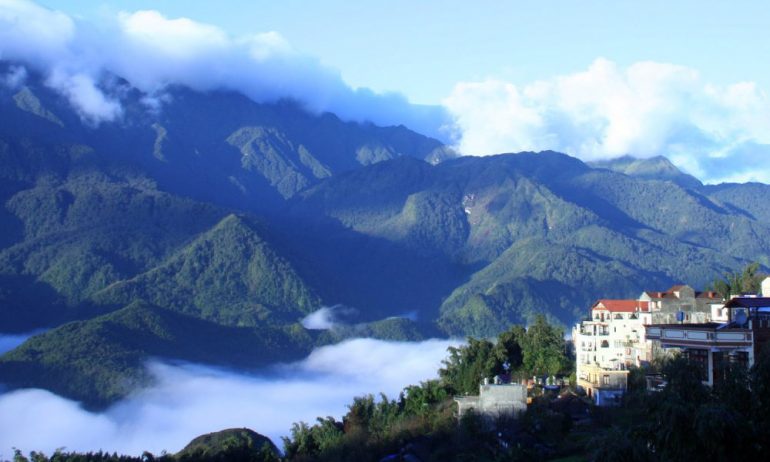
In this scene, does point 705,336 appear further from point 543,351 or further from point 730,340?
point 543,351

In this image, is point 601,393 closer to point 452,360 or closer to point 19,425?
point 452,360

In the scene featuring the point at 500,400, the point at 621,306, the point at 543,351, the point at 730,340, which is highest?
the point at 621,306

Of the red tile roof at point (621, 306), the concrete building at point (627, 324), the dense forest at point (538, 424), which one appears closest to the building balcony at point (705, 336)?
the dense forest at point (538, 424)

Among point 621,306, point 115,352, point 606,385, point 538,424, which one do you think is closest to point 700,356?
point 538,424

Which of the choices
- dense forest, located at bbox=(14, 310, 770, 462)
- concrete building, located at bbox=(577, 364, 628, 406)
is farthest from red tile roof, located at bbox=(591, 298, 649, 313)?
concrete building, located at bbox=(577, 364, 628, 406)

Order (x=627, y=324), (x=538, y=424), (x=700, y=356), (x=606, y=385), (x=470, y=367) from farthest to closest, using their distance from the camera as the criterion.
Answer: (x=470, y=367), (x=627, y=324), (x=606, y=385), (x=538, y=424), (x=700, y=356)

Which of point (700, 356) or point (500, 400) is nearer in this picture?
point (700, 356)

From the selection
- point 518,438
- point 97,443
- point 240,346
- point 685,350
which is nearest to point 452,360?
point 518,438

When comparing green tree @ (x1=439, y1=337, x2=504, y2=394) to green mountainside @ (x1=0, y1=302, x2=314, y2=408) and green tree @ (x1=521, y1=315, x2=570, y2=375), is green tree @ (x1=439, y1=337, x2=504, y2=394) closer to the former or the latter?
green tree @ (x1=521, y1=315, x2=570, y2=375)

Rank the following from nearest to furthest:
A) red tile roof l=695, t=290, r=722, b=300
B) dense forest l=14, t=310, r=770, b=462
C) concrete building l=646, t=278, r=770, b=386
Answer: dense forest l=14, t=310, r=770, b=462
concrete building l=646, t=278, r=770, b=386
red tile roof l=695, t=290, r=722, b=300

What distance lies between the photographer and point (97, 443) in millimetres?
140500

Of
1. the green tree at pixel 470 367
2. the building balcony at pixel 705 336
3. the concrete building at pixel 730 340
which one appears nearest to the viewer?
the concrete building at pixel 730 340

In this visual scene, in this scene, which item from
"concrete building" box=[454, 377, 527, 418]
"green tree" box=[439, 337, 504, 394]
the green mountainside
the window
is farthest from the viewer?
the green mountainside

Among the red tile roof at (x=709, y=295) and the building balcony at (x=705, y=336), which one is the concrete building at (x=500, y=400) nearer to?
the red tile roof at (x=709, y=295)
